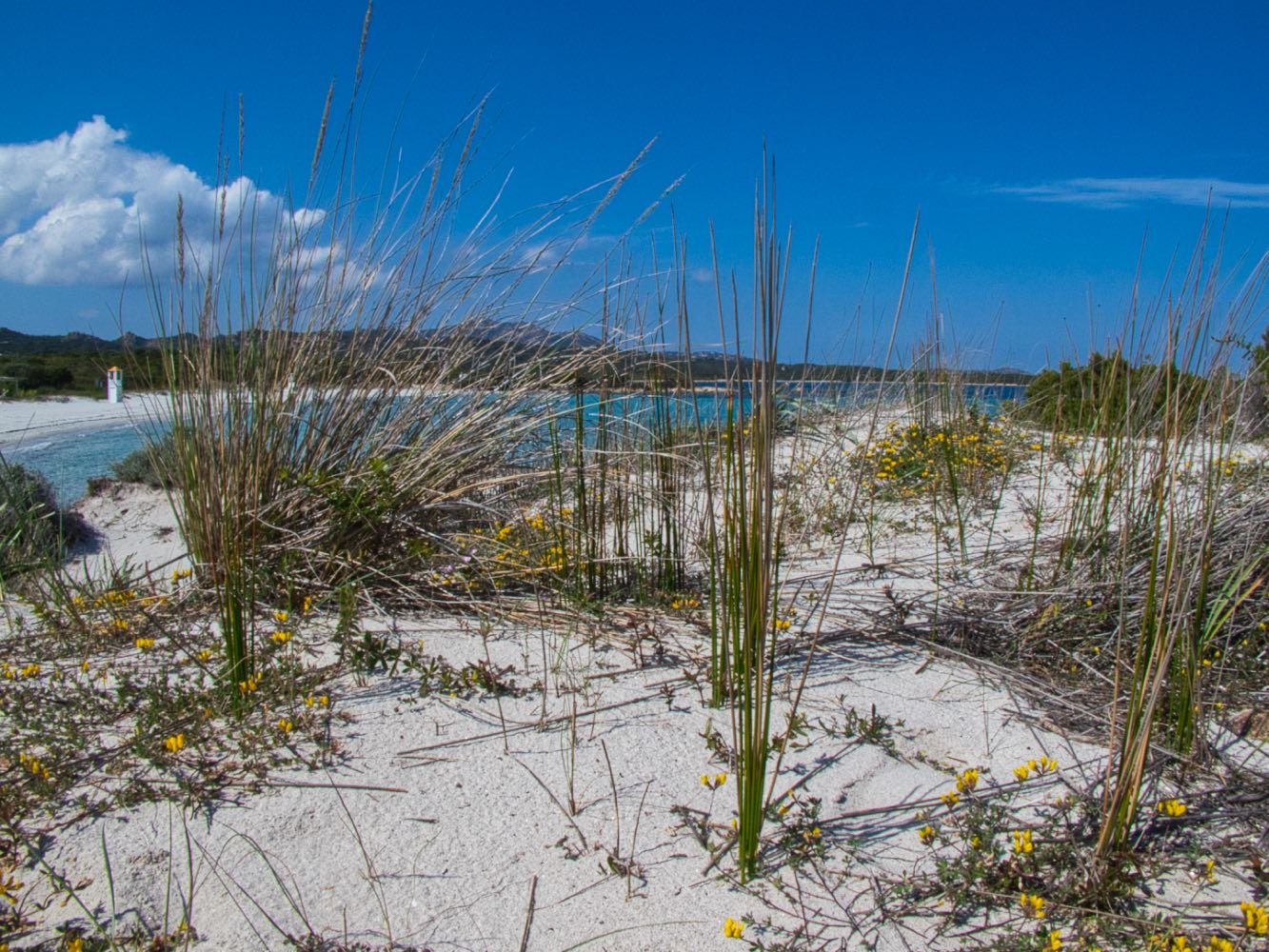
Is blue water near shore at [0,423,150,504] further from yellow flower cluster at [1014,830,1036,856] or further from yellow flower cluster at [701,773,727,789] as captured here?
yellow flower cluster at [1014,830,1036,856]

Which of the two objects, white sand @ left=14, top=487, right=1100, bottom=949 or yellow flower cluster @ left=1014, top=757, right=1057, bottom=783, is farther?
yellow flower cluster @ left=1014, top=757, right=1057, bottom=783

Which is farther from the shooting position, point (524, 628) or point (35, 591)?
point (35, 591)

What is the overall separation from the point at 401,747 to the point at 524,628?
0.72 metres

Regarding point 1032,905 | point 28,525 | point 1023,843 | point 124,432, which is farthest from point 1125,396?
point 124,432

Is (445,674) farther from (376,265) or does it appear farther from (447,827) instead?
(376,265)

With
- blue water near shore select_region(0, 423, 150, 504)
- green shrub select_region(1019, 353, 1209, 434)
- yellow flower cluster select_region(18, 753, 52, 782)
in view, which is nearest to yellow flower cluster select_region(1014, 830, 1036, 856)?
green shrub select_region(1019, 353, 1209, 434)

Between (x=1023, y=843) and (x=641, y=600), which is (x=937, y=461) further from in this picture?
(x=1023, y=843)

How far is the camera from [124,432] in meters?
13.1

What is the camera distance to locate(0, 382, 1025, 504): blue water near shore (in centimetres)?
329

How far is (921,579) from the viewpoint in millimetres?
3168

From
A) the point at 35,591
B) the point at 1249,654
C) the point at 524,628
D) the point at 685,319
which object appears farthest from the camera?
the point at 35,591

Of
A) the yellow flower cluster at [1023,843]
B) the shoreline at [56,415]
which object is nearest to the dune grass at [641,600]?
the yellow flower cluster at [1023,843]

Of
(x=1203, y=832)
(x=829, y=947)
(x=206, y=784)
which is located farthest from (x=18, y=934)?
(x=1203, y=832)

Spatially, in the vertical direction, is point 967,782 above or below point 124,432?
below
